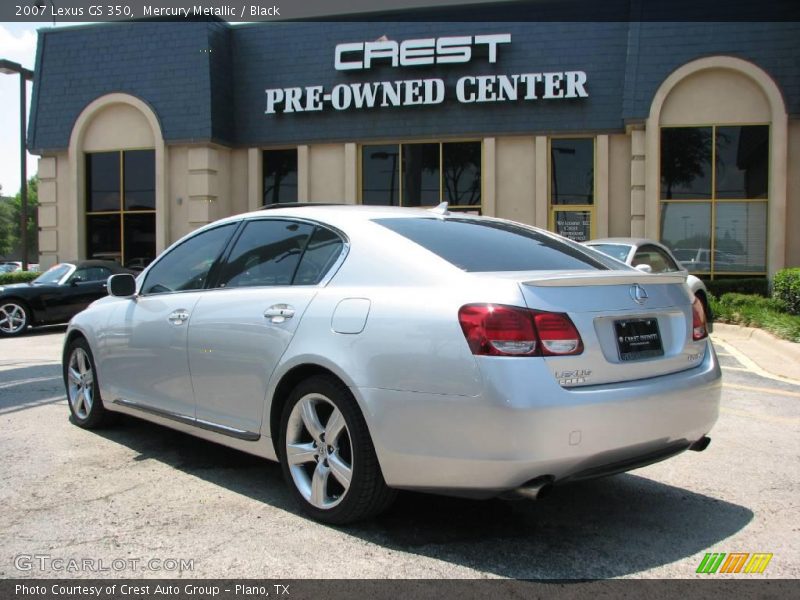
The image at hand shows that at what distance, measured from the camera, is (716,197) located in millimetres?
16500

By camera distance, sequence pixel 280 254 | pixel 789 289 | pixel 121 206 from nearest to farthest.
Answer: pixel 280 254 < pixel 789 289 < pixel 121 206

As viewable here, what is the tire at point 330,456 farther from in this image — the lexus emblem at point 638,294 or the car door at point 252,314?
the lexus emblem at point 638,294

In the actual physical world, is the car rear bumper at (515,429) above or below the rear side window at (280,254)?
below

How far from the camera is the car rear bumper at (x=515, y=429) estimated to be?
311 centimetres

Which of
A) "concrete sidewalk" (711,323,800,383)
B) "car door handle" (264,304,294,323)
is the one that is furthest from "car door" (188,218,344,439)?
"concrete sidewalk" (711,323,800,383)

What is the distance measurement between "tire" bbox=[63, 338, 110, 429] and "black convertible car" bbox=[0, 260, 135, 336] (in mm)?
8362

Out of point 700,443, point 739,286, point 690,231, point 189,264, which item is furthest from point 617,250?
point 690,231

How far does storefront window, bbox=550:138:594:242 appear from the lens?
17500 millimetres

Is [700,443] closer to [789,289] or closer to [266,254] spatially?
[266,254]

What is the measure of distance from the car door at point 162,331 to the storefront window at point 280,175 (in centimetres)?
1418

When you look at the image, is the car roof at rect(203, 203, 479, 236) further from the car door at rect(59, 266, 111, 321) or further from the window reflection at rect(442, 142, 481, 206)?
the window reflection at rect(442, 142, 481, 206)

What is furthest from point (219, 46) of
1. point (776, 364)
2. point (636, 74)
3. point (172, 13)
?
point (776, 364)

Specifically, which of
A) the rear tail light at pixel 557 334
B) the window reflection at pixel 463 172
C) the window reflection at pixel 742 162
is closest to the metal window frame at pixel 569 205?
the window reflection at pixel 463 172

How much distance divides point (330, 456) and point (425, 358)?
78 centimetres
